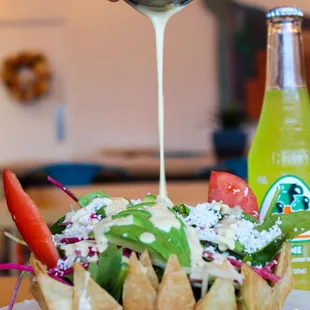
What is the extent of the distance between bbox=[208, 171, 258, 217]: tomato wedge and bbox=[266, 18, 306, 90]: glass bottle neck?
0.28m

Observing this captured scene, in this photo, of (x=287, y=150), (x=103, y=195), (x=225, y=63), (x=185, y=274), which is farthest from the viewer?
(x=225, y=63)

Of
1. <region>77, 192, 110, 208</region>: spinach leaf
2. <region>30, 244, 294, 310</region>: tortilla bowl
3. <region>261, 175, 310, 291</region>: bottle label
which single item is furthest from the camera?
<region>261, 175, 310, 291</region>: bottle label

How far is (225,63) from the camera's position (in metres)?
4.33

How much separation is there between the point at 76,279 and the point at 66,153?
4.08m

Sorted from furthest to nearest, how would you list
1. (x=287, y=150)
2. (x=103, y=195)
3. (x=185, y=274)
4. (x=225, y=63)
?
(x=225, y=63)
(x=287, y=150)
(x=103, y=195)
(x=185, y=274)

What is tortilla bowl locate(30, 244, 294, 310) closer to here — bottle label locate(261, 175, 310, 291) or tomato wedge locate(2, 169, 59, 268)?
tomato wedge locate(2, 169, 59, 268)

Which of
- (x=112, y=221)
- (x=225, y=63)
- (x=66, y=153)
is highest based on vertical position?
(x=225, y=63)

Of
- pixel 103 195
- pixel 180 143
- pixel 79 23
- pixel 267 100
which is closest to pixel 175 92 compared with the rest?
pixel 180 143

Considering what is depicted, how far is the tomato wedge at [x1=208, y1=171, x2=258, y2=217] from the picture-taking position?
26.8 inches

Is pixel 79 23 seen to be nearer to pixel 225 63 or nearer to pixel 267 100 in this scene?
pixel 225 63

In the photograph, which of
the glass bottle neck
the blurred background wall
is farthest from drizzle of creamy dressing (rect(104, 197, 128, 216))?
the blurred background wall

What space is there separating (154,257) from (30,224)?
0.11 m

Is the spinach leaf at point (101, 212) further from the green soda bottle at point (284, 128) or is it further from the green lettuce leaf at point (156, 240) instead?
the green soda bottle at point (284, 128)

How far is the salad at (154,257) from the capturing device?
0.50 metres
